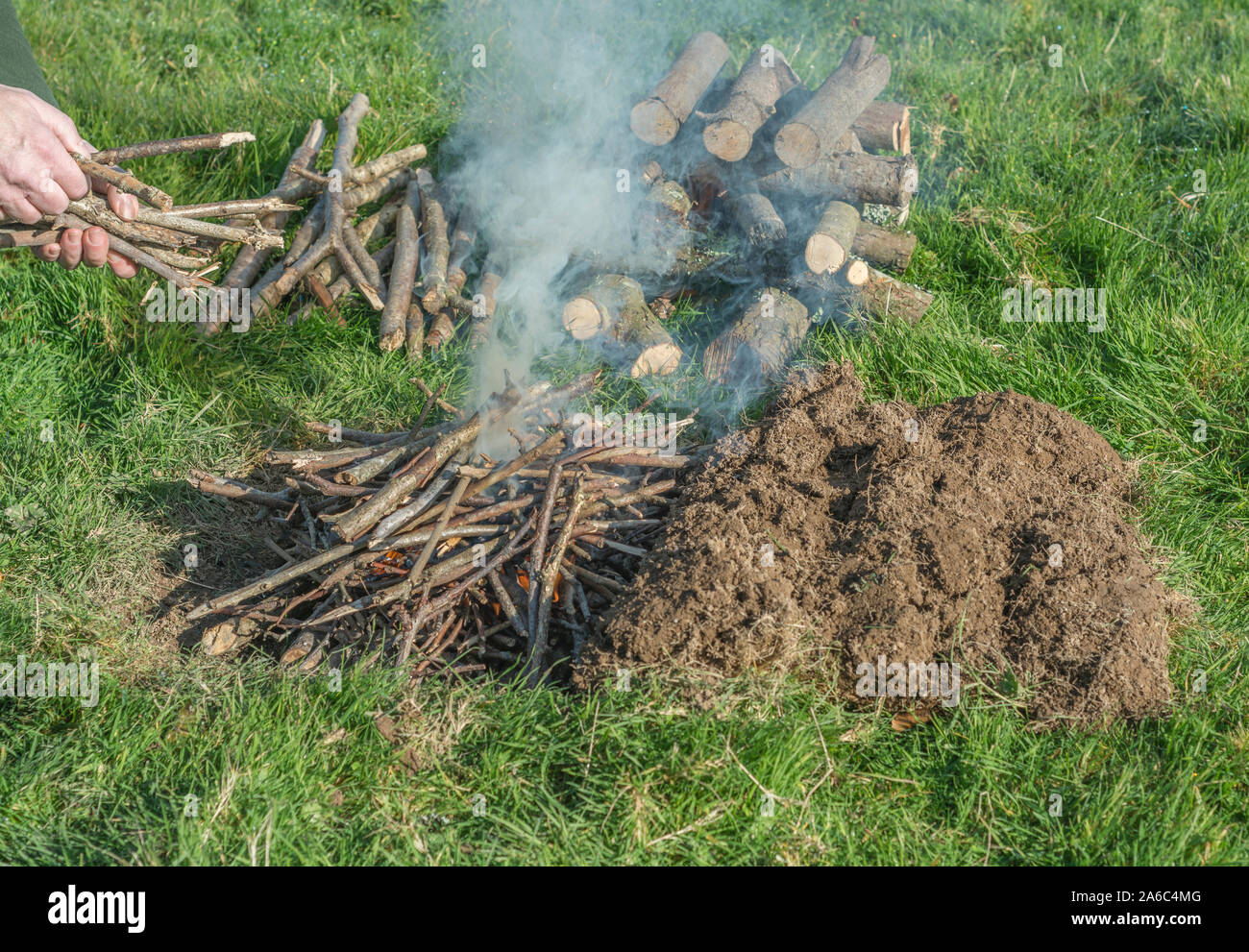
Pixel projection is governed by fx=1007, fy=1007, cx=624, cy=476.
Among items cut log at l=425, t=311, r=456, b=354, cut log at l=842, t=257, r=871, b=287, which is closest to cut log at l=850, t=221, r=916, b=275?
cut log at l=842, t=257, r=871, b=287

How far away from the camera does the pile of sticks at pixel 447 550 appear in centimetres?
391

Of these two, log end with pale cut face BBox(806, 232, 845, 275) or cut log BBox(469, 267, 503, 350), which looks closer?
log end with pale cut face BBox(806, 232, 845, 275)

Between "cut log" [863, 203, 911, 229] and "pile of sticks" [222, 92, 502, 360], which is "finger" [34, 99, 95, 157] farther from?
"cut log" [863, 203, 911, 229]

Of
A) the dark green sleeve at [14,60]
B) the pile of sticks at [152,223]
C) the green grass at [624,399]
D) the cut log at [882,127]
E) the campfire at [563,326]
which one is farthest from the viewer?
the cut log at [882,127]

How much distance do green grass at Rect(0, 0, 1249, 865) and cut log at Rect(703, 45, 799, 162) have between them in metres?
1.00

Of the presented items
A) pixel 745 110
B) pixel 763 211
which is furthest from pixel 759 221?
pixel 745 110

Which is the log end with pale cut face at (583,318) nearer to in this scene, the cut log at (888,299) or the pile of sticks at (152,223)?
the cut log at (888,299)

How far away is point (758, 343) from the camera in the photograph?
17.4 ft

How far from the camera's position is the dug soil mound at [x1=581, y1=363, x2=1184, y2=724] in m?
3.61

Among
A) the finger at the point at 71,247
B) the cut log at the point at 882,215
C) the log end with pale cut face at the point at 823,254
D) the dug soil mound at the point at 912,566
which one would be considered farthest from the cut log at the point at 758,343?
the finger at the point at 71,247

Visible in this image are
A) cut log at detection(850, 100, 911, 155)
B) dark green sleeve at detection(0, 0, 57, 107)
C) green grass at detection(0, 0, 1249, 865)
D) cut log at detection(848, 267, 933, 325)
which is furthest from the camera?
cut log at detection(850, 100, 911, 155)

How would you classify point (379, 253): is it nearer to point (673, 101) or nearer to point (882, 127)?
point (673, 101)

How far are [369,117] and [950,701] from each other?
205 inches

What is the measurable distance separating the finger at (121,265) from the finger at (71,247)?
15 centimetres
